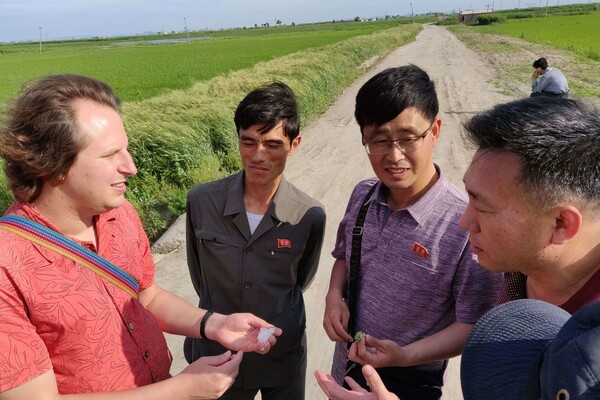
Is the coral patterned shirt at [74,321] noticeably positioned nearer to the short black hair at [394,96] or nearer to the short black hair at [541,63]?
the short black hair at [394,96]

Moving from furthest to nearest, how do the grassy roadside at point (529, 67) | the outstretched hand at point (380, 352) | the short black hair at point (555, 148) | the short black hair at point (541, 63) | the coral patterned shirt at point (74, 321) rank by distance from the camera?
1. the grassy roadside at point (529, 67)
2. the short black hair at point (541, 63)
3. the outstretched hand at point (380, 352)
4. the coral patterned shirt at point (74, 321)
5. the short black hair at point (555, 148)

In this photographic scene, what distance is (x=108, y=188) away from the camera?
1.39 meters

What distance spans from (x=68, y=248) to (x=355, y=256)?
1.07 meters

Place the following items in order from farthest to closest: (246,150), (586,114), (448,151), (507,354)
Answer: (448,151) < (246,150) < (586,114) < (507,354)

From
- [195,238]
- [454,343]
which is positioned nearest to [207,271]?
[195,238]

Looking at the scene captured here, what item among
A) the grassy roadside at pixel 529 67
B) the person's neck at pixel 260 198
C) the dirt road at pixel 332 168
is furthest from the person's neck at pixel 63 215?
the grassy roadside at pixel 529 67

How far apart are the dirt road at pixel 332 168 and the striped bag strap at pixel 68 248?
2.02 metres

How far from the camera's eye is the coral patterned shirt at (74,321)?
1124 millimetres

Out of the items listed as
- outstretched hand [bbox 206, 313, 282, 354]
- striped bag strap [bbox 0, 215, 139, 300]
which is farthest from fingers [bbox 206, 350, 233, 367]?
striped bag strap [bbox 0, 215, 139, 300]

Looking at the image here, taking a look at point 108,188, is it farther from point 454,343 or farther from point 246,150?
point 454,343

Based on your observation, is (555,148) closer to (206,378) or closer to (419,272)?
(419,272)

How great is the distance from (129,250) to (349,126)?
10.1 m

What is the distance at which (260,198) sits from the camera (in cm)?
229

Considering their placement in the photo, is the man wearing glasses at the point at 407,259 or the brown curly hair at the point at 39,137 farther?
the man wearing glasses at the point at 407,259
